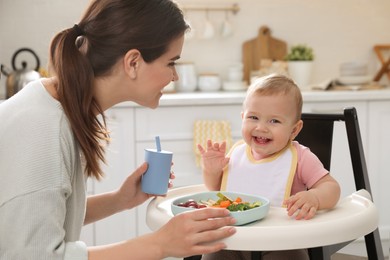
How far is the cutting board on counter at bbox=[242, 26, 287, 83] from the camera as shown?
3996 millimetres

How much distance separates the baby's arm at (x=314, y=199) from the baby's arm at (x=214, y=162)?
0.26 meters

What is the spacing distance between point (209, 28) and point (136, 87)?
236cm

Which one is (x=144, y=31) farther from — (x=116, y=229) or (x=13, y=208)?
(x=116, y=229)

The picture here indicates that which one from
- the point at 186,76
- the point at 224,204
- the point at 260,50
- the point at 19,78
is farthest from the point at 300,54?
the point at 224,204

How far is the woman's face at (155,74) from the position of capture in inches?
60.8

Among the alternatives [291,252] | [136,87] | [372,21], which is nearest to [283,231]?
[291,252]

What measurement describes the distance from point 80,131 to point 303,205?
53cm

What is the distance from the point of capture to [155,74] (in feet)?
5.11

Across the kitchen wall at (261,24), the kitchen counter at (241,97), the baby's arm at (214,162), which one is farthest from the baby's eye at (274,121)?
the kitchen wall at (261,24)

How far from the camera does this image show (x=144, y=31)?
1.49m

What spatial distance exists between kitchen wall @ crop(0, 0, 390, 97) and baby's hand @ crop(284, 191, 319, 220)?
248cm

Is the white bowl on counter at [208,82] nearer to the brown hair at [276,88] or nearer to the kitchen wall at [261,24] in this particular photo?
the kitchen wall at [261,24]

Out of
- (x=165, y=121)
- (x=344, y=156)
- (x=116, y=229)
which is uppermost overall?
(x=165, y=121)

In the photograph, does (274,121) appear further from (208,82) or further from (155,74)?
(208,82)
